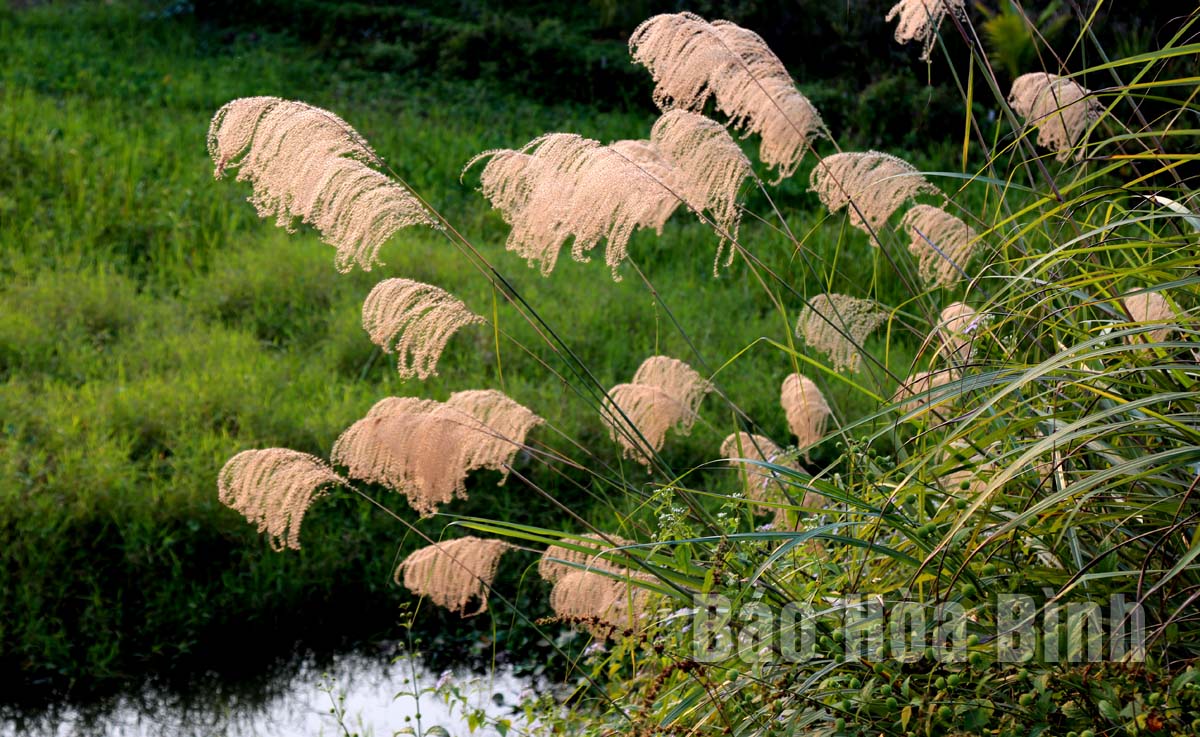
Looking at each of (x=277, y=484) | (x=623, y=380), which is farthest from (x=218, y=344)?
(x=277, y=484)

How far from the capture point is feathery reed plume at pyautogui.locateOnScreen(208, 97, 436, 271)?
2.19m

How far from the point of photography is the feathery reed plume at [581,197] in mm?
2148

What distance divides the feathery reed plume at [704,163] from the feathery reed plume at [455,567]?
80 cm

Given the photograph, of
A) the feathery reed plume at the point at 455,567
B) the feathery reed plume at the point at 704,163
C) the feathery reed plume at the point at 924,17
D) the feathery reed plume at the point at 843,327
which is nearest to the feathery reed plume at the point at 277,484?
the feathery reed plume at the point at 455,567

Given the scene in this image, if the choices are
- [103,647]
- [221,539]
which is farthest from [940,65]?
[103,647]

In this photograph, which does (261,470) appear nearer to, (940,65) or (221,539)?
(221,539)

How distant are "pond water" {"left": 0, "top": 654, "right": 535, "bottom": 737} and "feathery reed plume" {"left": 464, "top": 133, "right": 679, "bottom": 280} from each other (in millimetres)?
1908

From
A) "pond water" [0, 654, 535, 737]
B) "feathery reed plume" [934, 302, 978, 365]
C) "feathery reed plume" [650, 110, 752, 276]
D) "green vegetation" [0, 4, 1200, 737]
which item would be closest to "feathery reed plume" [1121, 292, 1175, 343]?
"green vegetation" [0, 4, 1200, 737]

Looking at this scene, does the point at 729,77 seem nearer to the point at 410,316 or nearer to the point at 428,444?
the point at 410,316

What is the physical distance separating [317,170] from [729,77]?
2.95ft

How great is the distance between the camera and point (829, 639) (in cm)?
192

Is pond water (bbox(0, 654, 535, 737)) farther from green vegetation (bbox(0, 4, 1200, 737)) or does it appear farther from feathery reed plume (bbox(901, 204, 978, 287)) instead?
feathery reed plume (bbox(901, 204, 978, 287))

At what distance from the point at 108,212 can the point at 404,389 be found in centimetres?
250

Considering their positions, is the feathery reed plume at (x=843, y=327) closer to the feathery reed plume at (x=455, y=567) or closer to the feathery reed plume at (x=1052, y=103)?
the feathery reed plume at (x=1052, y=103)
